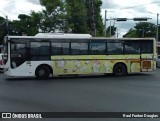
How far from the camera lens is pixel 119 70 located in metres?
27.2

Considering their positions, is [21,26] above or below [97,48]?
above

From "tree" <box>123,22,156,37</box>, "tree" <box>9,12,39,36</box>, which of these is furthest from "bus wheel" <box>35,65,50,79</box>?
"tree" <box>123,22,156,37</box>

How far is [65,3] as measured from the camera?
52.0 meters

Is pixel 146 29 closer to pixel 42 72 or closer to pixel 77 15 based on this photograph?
pixel 77 15

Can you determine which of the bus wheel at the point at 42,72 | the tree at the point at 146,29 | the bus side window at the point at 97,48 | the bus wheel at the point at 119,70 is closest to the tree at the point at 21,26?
the bus side window at the point at 97,48

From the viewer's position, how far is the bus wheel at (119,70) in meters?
27.0

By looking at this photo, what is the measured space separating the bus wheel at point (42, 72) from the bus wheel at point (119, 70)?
458 cm

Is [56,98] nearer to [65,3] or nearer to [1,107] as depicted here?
[1,107]

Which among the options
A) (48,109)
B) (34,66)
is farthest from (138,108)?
(34,66)

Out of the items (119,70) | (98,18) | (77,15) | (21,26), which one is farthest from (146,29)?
(119,70)

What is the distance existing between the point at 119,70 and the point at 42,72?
210 inches

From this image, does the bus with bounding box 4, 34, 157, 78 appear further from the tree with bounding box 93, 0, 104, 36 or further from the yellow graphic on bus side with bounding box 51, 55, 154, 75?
the tree with bounding box 93, 0, 104, 36

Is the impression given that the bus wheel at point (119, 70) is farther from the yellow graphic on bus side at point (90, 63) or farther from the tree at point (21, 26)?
the tree at point (21, 26)

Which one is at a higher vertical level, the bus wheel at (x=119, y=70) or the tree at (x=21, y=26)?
the tree at (x=21, y=26)
